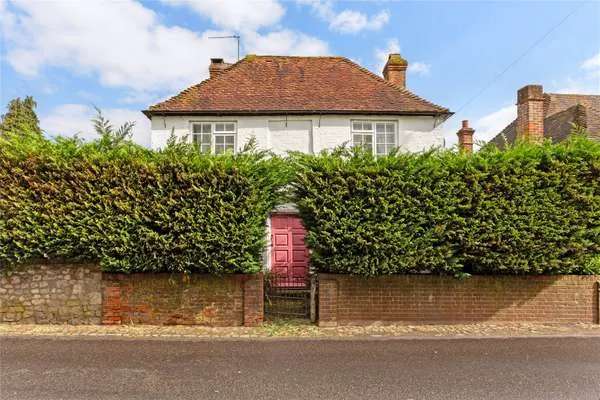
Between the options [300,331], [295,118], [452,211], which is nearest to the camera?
[300,331]

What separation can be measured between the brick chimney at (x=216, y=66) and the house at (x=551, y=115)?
10848 mm

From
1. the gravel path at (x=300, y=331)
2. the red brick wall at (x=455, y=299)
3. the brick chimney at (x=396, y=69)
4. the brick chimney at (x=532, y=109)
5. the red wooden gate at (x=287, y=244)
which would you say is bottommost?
the gravel path at (x=300, y=331)

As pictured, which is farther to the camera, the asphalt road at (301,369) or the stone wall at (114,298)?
the stone wall at (114,298)

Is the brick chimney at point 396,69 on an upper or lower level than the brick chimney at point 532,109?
upper

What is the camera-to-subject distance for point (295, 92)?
537 inches

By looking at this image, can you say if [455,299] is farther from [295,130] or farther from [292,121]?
[292,121]

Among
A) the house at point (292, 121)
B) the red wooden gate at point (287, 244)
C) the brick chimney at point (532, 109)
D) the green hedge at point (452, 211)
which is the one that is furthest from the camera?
the brick chimney at point (532, 109)

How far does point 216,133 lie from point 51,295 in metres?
7.31

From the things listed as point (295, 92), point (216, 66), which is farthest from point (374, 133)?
point (216, 66)

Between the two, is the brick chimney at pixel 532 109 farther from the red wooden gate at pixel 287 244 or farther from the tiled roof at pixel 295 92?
the red wooden gate at pixel 287 244

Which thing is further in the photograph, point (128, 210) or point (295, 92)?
point (295, 92)

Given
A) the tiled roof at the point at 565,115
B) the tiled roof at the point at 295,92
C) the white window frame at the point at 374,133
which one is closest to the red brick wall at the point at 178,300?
the tiled roof at the point at 295,92

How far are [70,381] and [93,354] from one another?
1127 millimetres

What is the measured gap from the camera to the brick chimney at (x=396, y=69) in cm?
1529
